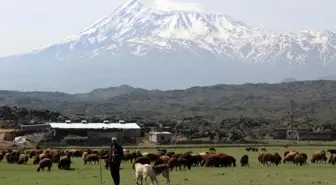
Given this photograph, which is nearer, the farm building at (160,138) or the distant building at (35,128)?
the farm building at (160,138)

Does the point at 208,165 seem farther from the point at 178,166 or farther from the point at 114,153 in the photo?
the point at 114,153

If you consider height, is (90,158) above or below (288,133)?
below

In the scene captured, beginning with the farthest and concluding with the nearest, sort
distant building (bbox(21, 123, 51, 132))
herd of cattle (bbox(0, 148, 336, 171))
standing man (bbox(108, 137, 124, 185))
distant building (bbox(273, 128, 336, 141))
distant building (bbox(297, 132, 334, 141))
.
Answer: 1. distant building (bbox(273, 128, 336, 141))
2. distant building (bbox(297, 132, 334, 141))
3. distant building (bbox(21, 123, 51, 132))
4. herd of cattle (bbox(0, 148, 336, 171))
5. standing man (bbox(108, 137, 124, 185))

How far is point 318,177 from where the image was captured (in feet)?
119

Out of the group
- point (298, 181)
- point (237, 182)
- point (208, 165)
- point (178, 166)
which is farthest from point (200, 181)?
point (208, 165)

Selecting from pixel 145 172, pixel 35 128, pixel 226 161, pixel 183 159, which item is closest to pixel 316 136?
pixel 35 128

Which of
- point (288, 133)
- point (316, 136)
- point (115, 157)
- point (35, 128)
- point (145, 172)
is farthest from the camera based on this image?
point (288, 133)

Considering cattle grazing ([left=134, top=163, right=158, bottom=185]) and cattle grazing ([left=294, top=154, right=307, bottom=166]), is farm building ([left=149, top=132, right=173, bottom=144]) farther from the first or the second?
cattle grazing ([left=134, top=163, right=158, bottom=185])

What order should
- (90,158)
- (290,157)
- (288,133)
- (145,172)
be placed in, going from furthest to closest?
(288,133) → (290,157) → (90,158) → (145,172)

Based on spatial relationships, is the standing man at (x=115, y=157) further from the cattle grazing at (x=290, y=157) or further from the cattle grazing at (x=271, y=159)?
the cattle grazing at (x=290, y=157)

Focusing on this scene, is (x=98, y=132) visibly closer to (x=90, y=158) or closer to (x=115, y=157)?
(x=90, y=158)

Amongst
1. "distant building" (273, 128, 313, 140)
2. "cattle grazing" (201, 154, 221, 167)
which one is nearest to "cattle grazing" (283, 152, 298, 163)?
"cattle grazing" (201, 154, 221, 167)

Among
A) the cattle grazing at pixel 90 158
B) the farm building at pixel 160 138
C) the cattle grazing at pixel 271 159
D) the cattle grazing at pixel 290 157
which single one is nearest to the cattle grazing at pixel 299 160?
the cattle grazing at pixel 271 159

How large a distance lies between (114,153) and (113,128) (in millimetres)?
92484
